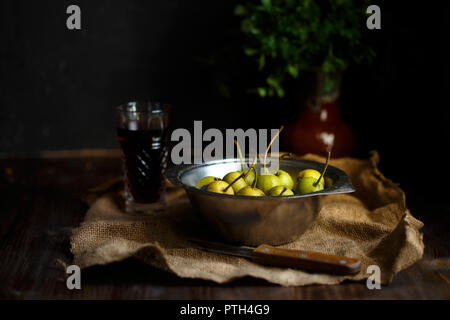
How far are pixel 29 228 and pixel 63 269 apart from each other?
25 centimetres

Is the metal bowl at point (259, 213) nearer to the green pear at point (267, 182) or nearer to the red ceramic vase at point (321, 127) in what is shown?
the green pear at point (267, 182)

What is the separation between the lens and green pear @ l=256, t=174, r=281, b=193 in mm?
1001

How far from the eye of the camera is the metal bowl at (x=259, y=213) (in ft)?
2.93

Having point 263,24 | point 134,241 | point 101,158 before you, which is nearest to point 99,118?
point 101,158

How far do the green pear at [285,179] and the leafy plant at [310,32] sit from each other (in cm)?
40

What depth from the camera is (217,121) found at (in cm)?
176

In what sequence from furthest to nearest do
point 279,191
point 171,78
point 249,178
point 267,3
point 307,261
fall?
point 171,78 → point 267,3 → point 249,178 → point 279,191 → point 307,261

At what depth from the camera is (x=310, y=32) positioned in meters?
1.35

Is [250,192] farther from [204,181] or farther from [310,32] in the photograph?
[310,32]

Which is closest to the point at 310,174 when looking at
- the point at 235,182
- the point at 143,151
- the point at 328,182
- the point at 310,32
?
the point at 328,182

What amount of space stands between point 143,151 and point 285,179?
1.07 feet

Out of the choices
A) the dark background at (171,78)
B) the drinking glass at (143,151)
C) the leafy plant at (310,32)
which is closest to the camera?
the drinking glass at (143,151)
